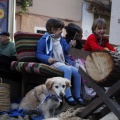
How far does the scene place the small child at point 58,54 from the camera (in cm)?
496

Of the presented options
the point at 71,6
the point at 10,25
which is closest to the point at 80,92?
the point at 10,25

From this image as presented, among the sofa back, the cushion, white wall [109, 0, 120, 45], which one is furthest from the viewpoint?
white wall [109, 0, 120, 45]

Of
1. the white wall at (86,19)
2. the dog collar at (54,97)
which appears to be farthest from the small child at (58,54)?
the white wall at (86,19)

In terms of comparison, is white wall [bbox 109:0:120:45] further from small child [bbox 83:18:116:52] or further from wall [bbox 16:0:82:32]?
wall [bbox 16:0:82:32]

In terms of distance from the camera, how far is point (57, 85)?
4.55 meters

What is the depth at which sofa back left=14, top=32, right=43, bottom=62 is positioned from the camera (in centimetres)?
548

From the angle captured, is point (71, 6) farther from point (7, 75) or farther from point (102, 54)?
point (102, 54)

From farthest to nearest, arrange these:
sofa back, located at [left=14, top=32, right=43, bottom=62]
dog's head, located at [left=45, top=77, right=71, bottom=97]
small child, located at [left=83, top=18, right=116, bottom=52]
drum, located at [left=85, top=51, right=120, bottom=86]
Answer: sofa back, located at [left=14, top=32, right=43, bottom=62]
small child, located at [left=83, top=18, right=116, bottom=52]
dog's head, located at [left=45, top=77, right=71, bottom=97]
drum, located at [left=85, top=51, right=120, bottom=86]

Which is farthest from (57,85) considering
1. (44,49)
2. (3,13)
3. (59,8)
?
(59,8)

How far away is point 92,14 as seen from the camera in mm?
18688

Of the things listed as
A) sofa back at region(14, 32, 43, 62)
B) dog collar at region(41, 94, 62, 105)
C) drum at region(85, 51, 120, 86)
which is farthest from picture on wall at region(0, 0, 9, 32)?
drum at region(85, 51, 120, 86)

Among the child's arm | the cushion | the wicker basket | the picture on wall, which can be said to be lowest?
the wicker basket

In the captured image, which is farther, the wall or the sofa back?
the wall

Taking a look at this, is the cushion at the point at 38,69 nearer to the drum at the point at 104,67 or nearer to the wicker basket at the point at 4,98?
the wicker basket at the point at 4,98
